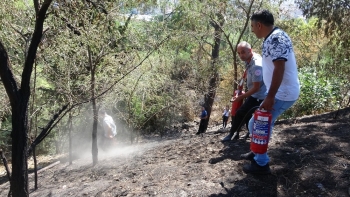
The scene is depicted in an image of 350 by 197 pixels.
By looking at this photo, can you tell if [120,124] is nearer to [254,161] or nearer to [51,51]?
[51,51]

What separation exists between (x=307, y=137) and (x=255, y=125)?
218 centimetres

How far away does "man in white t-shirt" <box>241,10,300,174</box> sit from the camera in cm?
346

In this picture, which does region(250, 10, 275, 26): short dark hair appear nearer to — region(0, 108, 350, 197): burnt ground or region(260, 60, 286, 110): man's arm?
region(260, 60, 286, 110): man's arm

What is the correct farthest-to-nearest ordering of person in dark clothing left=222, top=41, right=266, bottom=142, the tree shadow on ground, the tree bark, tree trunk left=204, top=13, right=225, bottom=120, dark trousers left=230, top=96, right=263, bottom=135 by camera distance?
tree trunk left=204, top=13, right=225, bottom=120 < dark trousers left=230, top=96, right=263, bottom=135 < person in dark clothing left=222, top=41, right=266, bottom=142 < the tree bark < the tree shadow on ground

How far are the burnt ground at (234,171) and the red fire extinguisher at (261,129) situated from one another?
473 millimetres

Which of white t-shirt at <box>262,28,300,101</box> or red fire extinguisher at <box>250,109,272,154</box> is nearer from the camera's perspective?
white t-shirt at <box>262,28,300,101</box>

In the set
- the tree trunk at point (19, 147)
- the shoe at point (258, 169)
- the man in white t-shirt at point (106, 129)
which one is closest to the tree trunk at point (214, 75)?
the man in white t-shirt at point (106, 129)

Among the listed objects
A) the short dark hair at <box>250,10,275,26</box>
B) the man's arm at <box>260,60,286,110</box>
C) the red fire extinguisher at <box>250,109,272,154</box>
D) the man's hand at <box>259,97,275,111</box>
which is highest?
the short dark hair at <box>250,10,275,26</box>

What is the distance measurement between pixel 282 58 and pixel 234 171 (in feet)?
5.30

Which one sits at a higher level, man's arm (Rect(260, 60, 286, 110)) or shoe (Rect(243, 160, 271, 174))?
man's arm (Rect(260, 60, 286, 110))

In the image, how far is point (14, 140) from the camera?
14.4 ft

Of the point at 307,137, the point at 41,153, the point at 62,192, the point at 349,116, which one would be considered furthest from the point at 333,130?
the point at 41,153

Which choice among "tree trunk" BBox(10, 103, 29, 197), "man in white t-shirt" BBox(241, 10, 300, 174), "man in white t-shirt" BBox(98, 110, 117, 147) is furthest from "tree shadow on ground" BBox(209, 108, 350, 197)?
"man in white t-shirt" BBox(98, 110, 117, 147)

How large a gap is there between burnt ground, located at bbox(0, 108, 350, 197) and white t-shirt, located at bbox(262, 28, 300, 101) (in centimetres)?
101
